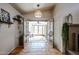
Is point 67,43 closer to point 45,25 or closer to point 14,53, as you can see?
point 45,25

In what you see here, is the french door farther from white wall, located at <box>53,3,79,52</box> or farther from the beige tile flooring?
white wall, located at <box>53,3,79,52</box>

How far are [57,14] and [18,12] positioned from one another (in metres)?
0.71

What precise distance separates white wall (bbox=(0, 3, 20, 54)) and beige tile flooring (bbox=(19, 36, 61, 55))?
220 mm

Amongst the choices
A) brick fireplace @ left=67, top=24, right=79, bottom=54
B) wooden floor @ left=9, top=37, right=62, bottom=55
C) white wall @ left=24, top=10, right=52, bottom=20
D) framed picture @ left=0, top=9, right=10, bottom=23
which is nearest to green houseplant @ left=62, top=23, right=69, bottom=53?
brick fireplace @ left=67, top=24, right=79, bottom=54

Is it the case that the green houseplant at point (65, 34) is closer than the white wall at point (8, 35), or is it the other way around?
the white wall at point (8, 35)

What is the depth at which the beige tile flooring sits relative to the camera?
6.57ft

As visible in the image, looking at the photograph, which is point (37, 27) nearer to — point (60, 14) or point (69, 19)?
point (60, 14)

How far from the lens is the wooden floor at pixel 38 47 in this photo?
6.54 feet

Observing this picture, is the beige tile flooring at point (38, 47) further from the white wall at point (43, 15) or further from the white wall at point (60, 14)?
the white wall at point (43, 15)

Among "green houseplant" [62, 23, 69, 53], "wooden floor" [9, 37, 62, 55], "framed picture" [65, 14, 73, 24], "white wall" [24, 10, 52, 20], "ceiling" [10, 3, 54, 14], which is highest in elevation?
"ceiling" [10, 3, 54, 14]

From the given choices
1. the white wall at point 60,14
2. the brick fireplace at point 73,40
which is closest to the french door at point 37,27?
the white wall at point 60,14

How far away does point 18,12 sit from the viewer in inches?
79.7

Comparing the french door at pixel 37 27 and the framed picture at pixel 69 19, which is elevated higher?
the framed picture at pixel 69 19
